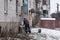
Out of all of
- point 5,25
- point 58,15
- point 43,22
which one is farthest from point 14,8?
point 58,15

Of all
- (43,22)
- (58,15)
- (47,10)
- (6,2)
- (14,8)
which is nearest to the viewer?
(6,2)

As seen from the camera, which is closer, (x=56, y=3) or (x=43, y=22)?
(x=43, y=22)

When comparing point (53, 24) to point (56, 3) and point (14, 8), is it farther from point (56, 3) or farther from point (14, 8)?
point (56, 3)

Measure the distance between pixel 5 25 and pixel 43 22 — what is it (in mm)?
15111

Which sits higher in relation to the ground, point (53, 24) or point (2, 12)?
point (2, 12)

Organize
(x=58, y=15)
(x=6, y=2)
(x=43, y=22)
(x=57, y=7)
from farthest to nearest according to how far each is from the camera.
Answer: (x=57, y=7), (x=58, y=15), (x=43, y=22), (x=6, y=2)

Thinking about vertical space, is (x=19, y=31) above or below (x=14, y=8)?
below

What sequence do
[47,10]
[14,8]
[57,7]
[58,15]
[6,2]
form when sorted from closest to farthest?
1. [6,2]
2. [14,8]
3. [58,15]
4. [47,10]
5. [57,7]

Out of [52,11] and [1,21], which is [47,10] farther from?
[1,21]

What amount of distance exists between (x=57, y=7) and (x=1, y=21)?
41.2 metres

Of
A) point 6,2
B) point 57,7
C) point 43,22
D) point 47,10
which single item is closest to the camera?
point 6,2

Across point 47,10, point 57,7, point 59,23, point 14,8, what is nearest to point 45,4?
point 47,10

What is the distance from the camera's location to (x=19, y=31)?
1842 centimetres

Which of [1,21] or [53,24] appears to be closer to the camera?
[1,21]
